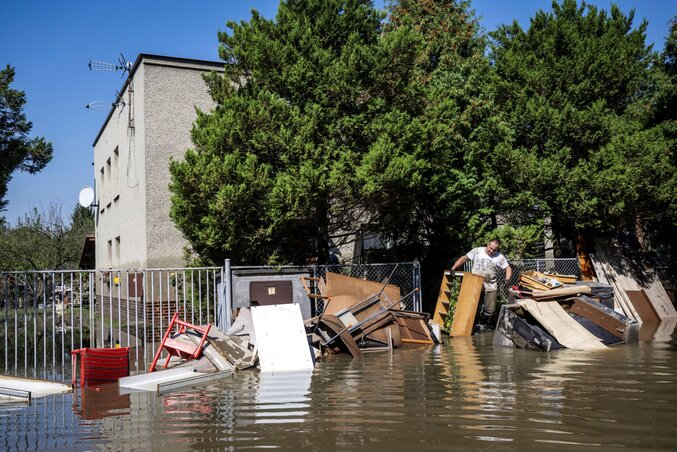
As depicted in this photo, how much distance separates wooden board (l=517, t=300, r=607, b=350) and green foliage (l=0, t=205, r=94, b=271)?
2391 centimetres

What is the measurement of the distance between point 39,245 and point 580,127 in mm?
26600

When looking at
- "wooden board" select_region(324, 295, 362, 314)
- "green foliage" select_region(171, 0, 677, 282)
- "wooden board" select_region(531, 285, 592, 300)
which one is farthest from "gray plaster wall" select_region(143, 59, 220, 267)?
"wooden board" select_region(531, 285, 592, 300)

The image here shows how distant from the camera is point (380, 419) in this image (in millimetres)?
5512

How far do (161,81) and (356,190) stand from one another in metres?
6.95

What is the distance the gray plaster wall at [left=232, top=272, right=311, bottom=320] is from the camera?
11.3 meters

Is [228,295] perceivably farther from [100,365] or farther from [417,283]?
[417,283]

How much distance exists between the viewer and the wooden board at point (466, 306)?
12438mm

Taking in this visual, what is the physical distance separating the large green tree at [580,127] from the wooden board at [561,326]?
4.71 metres

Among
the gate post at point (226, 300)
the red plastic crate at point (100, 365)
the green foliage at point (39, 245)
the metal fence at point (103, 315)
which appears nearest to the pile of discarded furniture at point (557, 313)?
the gate post at point (226, 300)

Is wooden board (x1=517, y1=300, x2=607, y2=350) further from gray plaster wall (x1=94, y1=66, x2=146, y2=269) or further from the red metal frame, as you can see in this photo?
gray plaster wall (x1=94, y1=66, x2=146, y2=269)

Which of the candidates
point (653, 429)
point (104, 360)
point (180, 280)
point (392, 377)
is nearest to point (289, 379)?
point (392, 377)

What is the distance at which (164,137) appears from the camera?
15742 millimetres

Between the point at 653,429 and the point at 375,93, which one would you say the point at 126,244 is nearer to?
the point at 375,93

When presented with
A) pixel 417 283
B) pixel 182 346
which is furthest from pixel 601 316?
pixel 182 346
